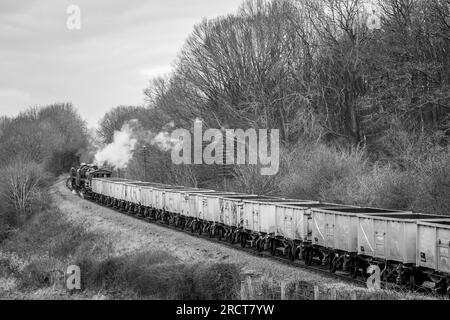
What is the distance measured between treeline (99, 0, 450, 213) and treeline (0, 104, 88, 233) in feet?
34.3

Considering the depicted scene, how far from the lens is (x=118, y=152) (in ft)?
200

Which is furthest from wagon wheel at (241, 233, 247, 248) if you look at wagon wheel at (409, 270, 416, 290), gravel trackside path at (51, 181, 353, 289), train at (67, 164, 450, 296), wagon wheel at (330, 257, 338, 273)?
wagon wheel at (409, 270, 416, 290)

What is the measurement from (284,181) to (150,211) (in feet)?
27.5

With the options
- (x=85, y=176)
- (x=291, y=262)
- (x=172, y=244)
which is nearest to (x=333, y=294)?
(x=291, y=262)

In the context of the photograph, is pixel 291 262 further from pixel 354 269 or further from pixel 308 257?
pixel 354 269

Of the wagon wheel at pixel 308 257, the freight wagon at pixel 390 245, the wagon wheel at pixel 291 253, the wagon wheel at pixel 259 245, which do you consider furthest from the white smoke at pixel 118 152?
the freight wagon at pixel 390 245

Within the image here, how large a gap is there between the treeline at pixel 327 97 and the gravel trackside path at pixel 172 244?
789 centimetres

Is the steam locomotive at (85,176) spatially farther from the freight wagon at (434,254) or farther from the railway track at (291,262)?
the freight wagon at (434,254)

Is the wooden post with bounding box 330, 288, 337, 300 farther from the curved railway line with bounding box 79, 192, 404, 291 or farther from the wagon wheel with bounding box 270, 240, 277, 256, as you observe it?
the wagon wheel with bounding box 270, 240, 277, 256

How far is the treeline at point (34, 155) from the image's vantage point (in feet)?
181

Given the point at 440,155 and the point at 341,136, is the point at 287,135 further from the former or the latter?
the point at 440,155

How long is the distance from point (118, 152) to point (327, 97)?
24.4m

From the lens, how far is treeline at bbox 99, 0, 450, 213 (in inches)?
1236

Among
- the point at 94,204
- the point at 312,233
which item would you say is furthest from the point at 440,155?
the point at 94,204
